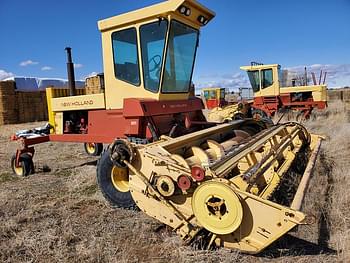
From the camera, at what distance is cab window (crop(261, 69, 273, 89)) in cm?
1459

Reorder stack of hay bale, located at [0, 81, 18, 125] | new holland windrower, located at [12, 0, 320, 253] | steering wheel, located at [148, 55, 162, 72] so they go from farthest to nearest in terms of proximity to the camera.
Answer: stack of hay bale, located at [0, 81, 18, 125] → steering wheel, located at [148, 55, 162, 72] → new holland windrower, located at [12, 0, 320, 253]

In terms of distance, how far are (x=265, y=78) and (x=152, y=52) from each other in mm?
10927

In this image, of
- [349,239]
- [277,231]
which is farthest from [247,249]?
[349,239]

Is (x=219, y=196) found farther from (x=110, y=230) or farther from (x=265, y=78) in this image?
(x=265, y=78)

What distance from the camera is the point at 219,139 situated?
15.9ft

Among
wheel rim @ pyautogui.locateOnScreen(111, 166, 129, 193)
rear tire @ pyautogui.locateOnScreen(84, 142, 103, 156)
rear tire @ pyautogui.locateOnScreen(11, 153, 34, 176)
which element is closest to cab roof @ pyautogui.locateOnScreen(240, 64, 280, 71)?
rear tire @ pyautogui.locateOnScreen(84, 142, 103, 156)

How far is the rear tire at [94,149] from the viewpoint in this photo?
815cm

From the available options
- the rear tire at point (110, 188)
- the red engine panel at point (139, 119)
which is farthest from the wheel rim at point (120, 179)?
the red engine panel at point (139, 119)

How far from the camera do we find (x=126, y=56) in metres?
5.06

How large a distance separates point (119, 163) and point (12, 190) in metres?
2.98

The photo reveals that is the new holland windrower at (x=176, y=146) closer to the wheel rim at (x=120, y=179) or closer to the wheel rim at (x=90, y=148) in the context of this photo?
the wheel rim at (x=120, y=179)

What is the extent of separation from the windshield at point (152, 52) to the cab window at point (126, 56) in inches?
5.6

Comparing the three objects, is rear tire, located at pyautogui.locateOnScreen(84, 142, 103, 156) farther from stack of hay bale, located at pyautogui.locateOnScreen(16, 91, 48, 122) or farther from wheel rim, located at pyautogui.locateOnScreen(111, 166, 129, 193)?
stack of hay bale, located at pyautogui.locateOnScreen(16, 91, 48, 122)

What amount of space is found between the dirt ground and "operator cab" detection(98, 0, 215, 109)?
1.80 meters
